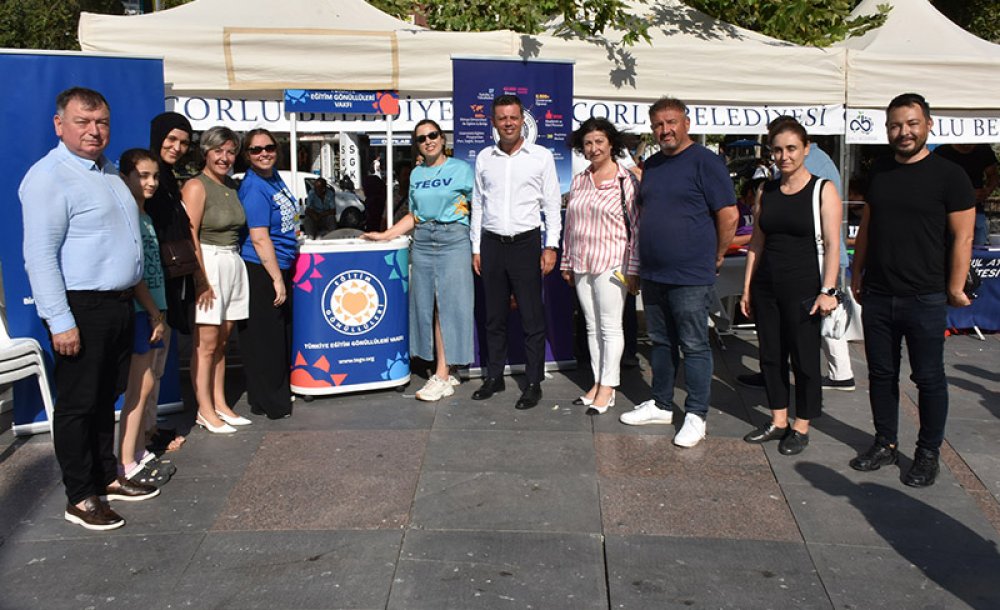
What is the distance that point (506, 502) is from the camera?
446 cm

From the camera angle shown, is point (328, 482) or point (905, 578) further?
point (328, 482)

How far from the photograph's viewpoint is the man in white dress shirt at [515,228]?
588 centimetres

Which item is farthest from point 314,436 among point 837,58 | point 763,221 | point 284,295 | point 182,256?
point 837,58

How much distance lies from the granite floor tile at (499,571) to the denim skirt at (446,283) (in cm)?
229

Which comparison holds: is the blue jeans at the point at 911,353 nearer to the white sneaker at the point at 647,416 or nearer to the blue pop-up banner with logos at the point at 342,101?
the white sneaker at the point at 647,416

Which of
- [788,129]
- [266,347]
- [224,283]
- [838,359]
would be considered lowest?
[838,359]

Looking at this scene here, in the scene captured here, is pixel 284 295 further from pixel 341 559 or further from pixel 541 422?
pixel 341 559

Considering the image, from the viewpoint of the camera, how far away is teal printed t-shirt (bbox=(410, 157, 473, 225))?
239 inches

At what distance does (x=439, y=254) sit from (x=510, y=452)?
157 centimetres

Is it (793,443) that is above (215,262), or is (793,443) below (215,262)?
below

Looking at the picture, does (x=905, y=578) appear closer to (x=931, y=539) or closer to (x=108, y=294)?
(x=931, y=539)

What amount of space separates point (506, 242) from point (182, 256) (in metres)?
2.03

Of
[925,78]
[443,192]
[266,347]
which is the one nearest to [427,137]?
[443,192]

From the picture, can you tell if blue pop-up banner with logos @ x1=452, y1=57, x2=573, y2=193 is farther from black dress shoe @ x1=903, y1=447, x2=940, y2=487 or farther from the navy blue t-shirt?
black dress shoe @ x1=903, y1=447, x2=940, y2=487
